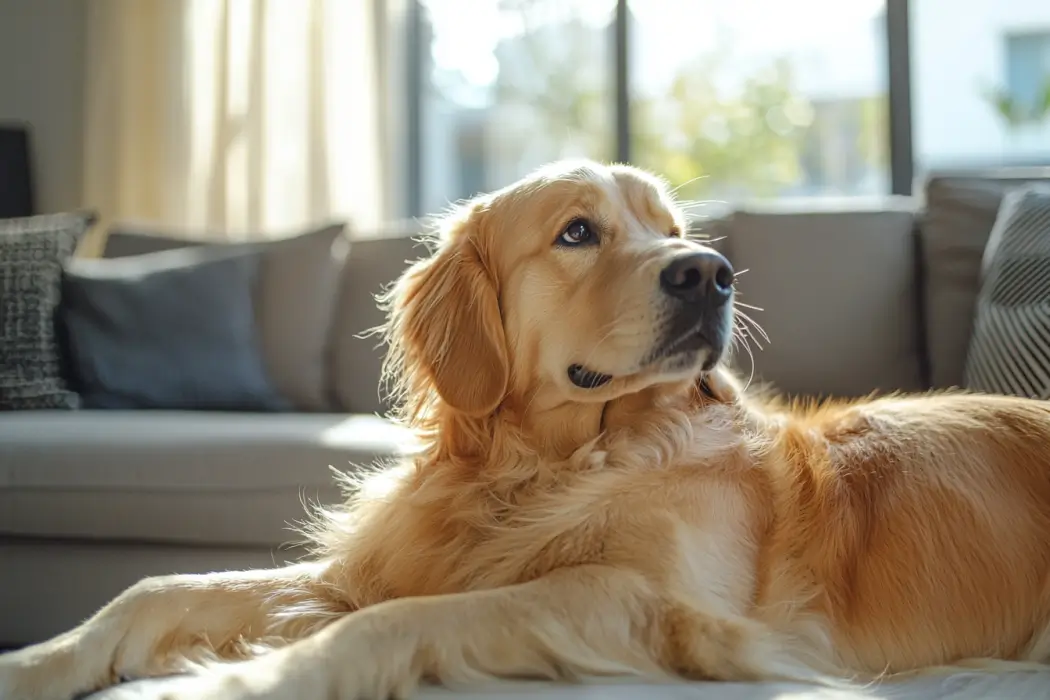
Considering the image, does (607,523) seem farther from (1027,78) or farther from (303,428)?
(1027,78)

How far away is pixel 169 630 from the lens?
1377 millimetres

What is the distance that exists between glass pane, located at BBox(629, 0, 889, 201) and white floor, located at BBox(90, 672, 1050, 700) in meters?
3.53

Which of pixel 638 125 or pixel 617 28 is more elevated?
pixel 617 28

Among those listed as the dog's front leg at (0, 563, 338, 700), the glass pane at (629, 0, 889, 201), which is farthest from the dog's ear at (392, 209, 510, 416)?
the glass pane at (629, 0, 889, 201)

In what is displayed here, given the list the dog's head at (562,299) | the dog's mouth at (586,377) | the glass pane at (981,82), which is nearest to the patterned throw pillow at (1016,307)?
the dog's head at (562,299)

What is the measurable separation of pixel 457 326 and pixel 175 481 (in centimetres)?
102

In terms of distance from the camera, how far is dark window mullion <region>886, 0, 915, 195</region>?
4152 millimetres

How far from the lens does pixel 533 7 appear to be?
480 centimetres

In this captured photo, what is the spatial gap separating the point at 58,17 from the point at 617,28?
2.88 meters

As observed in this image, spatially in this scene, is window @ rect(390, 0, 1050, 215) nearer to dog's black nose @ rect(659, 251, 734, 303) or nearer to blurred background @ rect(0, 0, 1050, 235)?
blurred background @ rect(0, 0, 1050, 235)

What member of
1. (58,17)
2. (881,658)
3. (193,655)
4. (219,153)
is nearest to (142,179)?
(219,153)

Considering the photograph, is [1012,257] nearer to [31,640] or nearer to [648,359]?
[648,359]

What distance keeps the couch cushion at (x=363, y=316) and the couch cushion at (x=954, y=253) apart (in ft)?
5.00

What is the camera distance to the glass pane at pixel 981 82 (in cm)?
429
